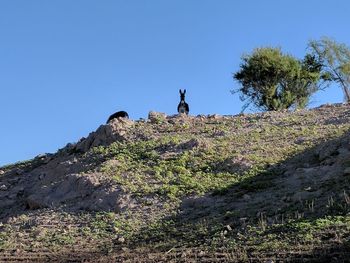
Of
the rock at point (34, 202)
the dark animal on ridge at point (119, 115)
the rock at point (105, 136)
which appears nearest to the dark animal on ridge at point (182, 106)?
the dark animal on ridge at point (119, 115)

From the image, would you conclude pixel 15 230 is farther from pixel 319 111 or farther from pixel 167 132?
pixel 319 111

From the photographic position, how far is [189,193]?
41.7 feet

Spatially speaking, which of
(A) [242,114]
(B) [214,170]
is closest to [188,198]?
(B) [214,170]

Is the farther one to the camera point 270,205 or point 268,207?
point 270,205

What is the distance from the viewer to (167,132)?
18.6 metres

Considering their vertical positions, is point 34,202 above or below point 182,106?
below

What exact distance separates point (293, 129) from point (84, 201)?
23.2ft

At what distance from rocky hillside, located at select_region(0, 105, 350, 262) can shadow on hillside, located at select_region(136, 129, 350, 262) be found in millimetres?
28

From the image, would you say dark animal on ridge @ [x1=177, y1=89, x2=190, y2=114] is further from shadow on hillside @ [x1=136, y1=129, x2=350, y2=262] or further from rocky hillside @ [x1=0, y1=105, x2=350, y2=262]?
shadow on hillside @ [x1=136, y1=129, x2=350, y2=262]

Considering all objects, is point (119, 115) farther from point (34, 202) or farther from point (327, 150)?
point (327, 150)

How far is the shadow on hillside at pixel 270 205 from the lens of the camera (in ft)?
30.2

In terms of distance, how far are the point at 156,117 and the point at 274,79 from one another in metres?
14.2

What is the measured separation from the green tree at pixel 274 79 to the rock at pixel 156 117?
518 inches

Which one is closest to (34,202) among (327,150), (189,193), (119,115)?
(189,193)
